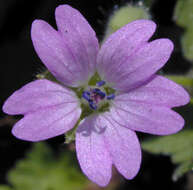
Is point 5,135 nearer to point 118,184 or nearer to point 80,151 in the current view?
point 118,184

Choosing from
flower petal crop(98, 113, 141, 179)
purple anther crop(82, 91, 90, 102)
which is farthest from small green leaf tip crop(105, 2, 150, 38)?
flower petal crop(98, 113, 141, 179)

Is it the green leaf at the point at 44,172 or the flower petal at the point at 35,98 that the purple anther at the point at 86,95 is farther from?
the green leaf at the point at 44,172

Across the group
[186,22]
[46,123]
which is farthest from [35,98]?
[186,22]

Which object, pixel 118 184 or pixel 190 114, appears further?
pixel 118 184

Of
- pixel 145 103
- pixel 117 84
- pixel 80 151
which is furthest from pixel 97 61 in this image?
pixel 80 151

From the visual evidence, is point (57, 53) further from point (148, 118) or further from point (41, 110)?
point (148, 118)

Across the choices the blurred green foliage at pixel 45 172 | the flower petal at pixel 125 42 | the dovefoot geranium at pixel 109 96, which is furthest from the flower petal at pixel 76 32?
the blurred green foliage at pixel 45 172

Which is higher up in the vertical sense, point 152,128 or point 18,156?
point 152,128
